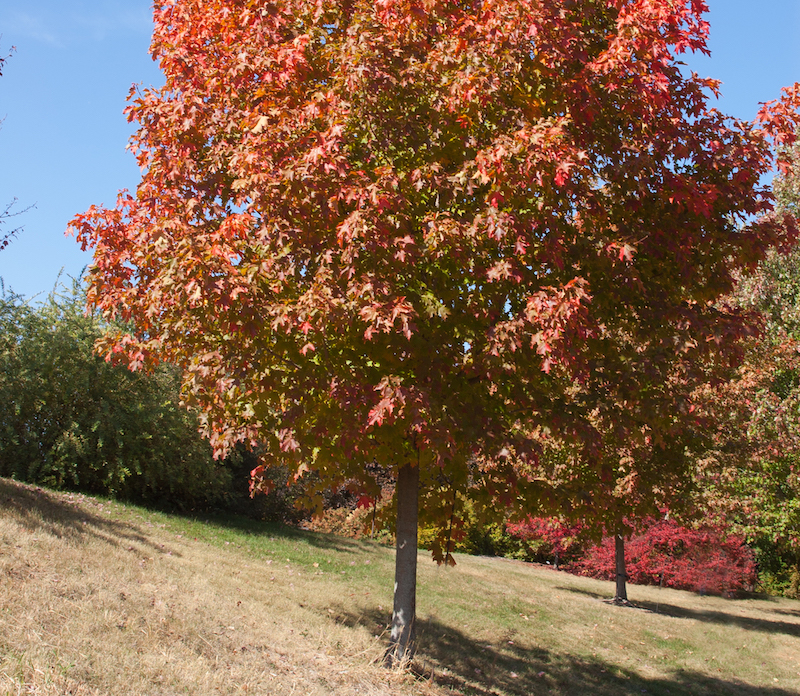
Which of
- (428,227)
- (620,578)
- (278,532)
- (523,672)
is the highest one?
(428,227)

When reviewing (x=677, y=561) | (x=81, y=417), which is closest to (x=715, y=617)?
(x=677, y=561)

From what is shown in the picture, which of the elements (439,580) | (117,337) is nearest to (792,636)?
(439,580)

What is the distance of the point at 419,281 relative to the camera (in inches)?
249

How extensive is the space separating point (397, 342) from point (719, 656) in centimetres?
1142

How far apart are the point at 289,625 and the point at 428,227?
558cm

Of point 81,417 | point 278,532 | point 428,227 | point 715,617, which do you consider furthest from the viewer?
point 278,532

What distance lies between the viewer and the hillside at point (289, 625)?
17.7 ft

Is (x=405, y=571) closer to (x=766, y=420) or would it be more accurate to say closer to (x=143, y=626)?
(x=143, y=626)

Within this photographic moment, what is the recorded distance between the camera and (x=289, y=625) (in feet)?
26.5

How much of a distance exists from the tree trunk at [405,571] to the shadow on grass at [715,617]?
1284cm

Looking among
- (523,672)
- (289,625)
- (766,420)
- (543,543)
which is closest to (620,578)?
(766,420)

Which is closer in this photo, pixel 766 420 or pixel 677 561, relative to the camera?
pixel 766 420

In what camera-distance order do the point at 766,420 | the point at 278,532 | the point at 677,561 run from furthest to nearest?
the point at 677,561, the point at 278,532, the point at 766,420

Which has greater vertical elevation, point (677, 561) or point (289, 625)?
point (289, 625)
